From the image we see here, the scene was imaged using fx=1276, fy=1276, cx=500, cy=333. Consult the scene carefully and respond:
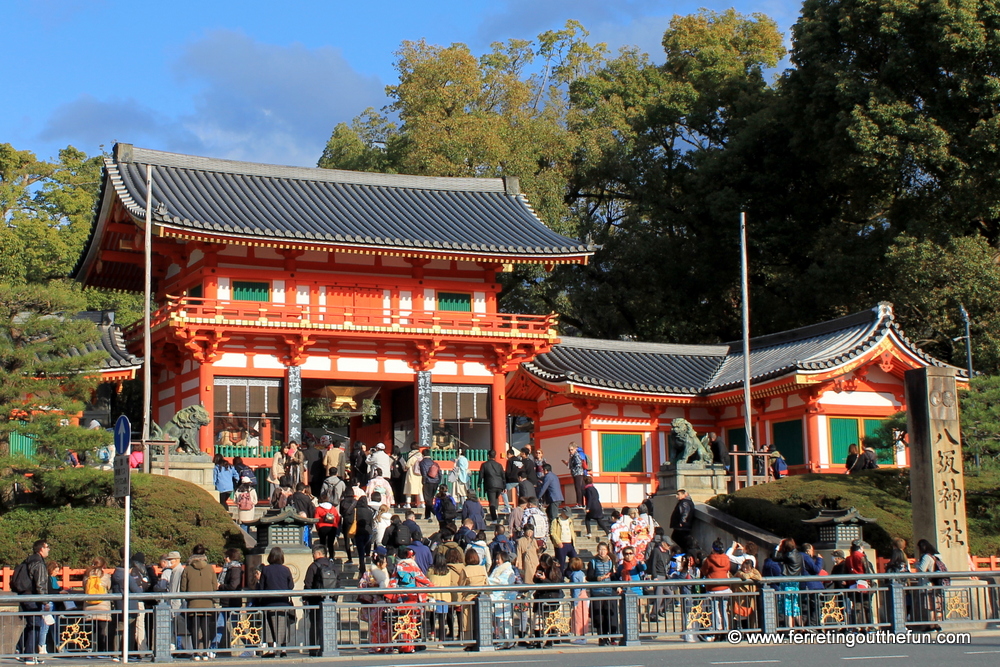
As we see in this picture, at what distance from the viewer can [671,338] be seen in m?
46.9

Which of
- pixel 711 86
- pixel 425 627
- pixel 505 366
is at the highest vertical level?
pixel 711 86

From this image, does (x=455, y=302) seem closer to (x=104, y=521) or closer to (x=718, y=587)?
(x=104, y=521)

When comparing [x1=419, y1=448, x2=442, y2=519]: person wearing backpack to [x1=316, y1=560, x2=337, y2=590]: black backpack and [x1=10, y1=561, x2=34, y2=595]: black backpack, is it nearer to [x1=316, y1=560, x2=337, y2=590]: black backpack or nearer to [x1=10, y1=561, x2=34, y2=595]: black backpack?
[x1=316, y1=560, x2=337, y2=590]: black backpack

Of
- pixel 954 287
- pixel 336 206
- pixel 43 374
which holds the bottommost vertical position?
pixel 43 374

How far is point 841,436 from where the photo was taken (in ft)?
111

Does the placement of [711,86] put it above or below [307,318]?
above

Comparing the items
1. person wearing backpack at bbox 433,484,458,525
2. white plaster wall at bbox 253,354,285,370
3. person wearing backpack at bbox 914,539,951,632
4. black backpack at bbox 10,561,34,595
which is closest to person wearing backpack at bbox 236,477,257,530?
person wearing backpack at bbox 433,484,458,525

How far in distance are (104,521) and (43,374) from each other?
3.03 metres

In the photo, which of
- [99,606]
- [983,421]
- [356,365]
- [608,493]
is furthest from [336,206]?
[99,606]

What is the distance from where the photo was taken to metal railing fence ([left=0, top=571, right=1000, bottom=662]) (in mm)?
14867

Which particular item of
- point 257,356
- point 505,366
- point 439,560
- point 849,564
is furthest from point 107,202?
point 849,564

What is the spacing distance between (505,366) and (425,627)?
19.8 m

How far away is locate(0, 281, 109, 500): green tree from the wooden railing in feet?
27.1

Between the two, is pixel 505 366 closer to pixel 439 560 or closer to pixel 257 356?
pixel 257 356
